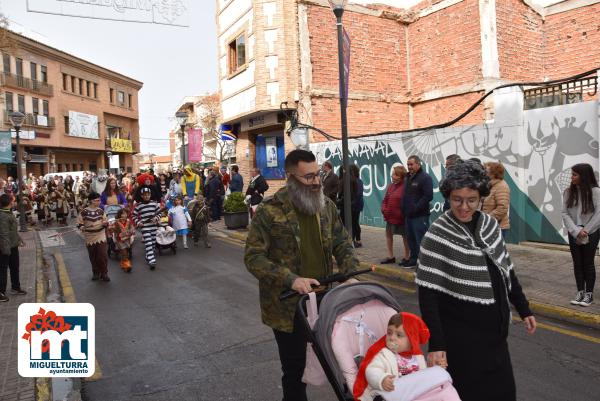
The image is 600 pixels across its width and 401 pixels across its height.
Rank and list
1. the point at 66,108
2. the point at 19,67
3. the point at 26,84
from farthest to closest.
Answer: the point at 66,108 < the point at 26,84 < the point at 19,67

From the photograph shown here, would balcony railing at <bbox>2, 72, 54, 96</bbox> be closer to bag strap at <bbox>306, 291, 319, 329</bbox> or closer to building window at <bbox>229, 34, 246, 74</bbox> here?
building window at <bbox>229, 34, 246, 74</bbox>

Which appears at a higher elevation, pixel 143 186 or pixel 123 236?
pixel 143 186

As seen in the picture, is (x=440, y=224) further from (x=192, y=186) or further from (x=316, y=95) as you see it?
(x=316, y=95)

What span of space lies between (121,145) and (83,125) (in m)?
7.28

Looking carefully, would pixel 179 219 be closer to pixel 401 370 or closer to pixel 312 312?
pixel 312 312

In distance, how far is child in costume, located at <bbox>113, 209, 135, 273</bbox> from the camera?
32.4 ft

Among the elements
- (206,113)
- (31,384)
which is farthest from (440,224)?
(206,113)

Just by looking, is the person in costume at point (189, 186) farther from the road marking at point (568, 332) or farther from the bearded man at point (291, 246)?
the bearded man at point (291, 246)

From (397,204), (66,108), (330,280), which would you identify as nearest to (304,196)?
(330,280)

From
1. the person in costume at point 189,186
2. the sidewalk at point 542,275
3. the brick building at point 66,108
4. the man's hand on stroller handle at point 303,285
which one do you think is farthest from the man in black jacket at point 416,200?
the brick building at point 66,108

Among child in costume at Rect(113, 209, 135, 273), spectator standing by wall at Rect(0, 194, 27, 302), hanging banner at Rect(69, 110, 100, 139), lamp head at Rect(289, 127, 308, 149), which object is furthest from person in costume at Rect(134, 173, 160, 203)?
hanging banner at Rect(69, 110, 100, 139)

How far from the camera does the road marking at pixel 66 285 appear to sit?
15.7 ft

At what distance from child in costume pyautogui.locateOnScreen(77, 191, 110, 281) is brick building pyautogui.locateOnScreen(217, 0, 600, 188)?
9.26 metres

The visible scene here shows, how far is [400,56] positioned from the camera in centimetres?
1880
